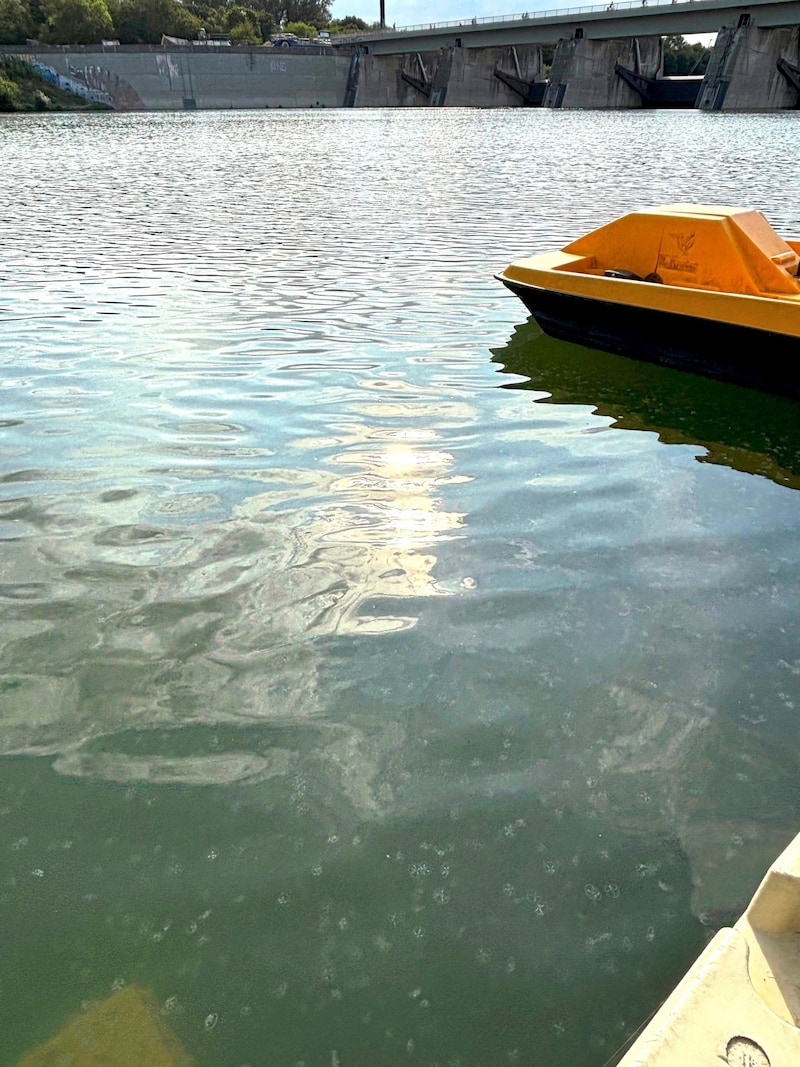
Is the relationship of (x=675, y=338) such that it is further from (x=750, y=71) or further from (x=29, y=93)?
(x=29, y=93)

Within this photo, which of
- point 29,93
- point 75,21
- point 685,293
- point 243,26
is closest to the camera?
point 685,293

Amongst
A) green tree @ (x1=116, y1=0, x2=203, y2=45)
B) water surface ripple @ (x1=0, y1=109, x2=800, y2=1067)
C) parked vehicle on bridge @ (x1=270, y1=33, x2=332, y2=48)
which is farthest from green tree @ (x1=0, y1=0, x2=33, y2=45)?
water surface ripple @ (x1=0, y1=109, x2=800, y2=1067)

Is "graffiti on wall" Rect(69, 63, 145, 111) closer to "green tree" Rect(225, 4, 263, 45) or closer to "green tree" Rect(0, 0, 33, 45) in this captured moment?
"green tree" Rect(0, 0, 33, 45)

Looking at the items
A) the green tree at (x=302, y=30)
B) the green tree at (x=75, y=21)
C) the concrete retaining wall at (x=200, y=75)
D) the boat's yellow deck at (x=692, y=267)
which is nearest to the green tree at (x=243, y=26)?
the green tree at (x=302, y=30)

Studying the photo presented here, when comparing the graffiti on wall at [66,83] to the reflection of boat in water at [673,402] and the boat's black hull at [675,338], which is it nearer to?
the boat's black hull at [675,338]

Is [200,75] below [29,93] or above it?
above

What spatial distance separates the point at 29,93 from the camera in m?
84.6

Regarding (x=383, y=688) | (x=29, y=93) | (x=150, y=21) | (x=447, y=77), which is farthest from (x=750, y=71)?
(x=383, y=688)

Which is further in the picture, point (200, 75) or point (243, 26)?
point (243, 26)

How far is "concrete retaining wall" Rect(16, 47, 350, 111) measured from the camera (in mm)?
90500

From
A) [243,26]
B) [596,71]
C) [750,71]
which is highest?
[243,26]

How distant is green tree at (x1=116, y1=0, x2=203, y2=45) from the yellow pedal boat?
126791mm

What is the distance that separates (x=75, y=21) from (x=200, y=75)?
2117cm

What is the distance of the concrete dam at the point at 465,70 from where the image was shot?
71625 mm
